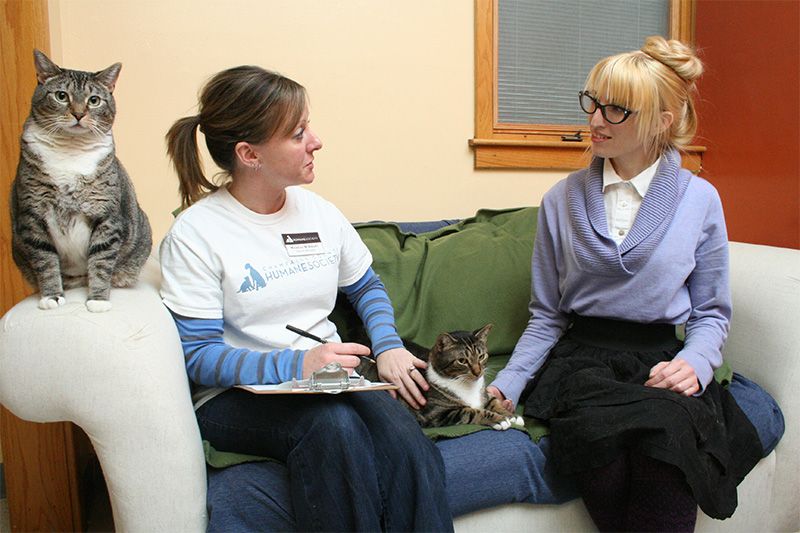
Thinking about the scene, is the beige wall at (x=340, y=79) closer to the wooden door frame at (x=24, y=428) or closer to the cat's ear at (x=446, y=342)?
the wooden door frame at (x=24, y=428)

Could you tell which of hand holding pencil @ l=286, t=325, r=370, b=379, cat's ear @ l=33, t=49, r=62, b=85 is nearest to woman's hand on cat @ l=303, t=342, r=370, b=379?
hand holding pencil @ l=286, t=325, r=370, b=379

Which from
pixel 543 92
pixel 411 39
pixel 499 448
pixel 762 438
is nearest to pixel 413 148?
pixel 411 39

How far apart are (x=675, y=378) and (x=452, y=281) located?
683 mm

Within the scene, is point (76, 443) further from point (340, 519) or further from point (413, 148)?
point (413, 148)

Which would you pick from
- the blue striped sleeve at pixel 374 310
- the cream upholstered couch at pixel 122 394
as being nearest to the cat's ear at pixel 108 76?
the cream upholstered couch at pixel 122 394

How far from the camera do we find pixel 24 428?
1762 mm

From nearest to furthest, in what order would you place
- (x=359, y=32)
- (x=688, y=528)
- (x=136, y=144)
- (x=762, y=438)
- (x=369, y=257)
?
1. (x=688, y=528)
2. (x=762, y=438)
3. (x=369, y=257)
4. (x=136, y=144)
5. (x=359, y=32)

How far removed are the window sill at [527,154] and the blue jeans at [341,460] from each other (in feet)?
4.50

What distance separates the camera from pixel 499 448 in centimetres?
142

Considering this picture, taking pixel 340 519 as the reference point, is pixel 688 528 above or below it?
below

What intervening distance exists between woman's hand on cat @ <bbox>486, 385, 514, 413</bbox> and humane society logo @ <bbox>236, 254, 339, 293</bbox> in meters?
0.49

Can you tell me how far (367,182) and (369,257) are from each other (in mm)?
710

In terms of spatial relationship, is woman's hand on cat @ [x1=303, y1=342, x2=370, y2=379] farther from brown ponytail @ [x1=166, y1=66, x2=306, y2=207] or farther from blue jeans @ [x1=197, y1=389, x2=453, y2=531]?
brown ponytail @ [x1=166, y1=66, x2=306, y2=207]

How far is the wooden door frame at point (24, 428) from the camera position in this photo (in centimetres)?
167
